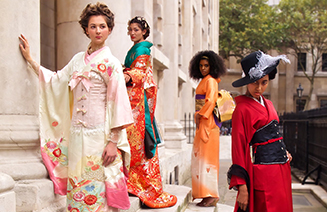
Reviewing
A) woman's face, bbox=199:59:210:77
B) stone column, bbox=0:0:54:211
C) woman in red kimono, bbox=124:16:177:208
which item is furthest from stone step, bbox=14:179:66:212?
woman's face, bbox=199:59:210:77

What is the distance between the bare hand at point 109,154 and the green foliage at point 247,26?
31.7 metres

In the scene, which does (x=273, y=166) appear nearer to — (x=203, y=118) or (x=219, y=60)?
(x=203, y=118)

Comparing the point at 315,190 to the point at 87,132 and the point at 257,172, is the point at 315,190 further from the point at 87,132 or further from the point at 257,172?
the point at 87,132

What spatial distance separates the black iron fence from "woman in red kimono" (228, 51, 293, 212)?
575 centimetres

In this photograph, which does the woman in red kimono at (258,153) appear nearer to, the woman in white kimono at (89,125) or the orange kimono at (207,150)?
the woman in white kimono at (89,125)

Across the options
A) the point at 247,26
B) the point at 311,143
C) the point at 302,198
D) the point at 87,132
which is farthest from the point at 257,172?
the point at 247,26

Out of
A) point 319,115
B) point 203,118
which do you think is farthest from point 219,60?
point 319,115

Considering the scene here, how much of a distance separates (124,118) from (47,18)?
4.01 m

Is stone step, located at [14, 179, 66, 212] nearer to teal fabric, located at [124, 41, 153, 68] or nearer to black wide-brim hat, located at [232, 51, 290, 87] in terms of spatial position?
teal fabric, located at [124, 41, 153, 68]

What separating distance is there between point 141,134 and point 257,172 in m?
1.44

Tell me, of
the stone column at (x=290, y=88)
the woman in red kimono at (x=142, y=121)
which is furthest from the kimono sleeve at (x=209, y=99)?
the stone column at (x=290, y=88)

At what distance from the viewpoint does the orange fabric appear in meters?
3.82

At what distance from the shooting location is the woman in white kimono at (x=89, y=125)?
273cm

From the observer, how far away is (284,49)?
3703 cm
